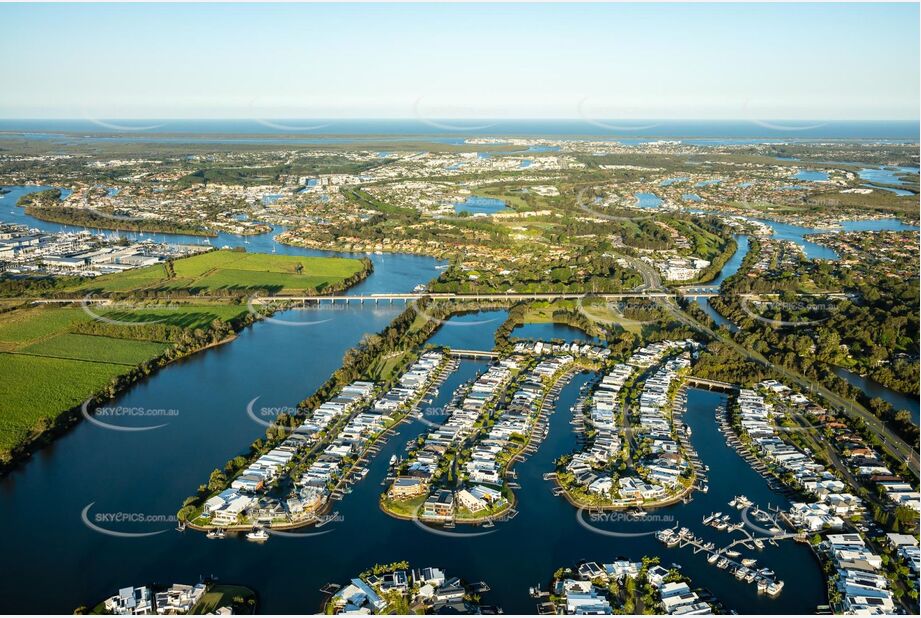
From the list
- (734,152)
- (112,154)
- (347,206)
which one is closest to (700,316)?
(347,206)

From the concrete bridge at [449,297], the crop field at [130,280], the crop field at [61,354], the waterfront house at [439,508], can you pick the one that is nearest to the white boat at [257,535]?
the waterfront house at [439,508]

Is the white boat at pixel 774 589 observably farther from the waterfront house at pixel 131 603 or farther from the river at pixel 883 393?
the waterfront house at pixel 131 603

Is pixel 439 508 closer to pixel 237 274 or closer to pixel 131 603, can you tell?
pixel 131 603

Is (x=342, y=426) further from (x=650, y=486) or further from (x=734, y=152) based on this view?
(x=734, y=152)

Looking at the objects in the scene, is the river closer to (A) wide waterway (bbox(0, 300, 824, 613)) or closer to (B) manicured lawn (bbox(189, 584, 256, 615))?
(A) wide waterway (bbox(0, 300, 824, 613))

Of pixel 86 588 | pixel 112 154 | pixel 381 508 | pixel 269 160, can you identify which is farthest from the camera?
pixel 112 154

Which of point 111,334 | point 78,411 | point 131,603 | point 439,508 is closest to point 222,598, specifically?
point 131,603
